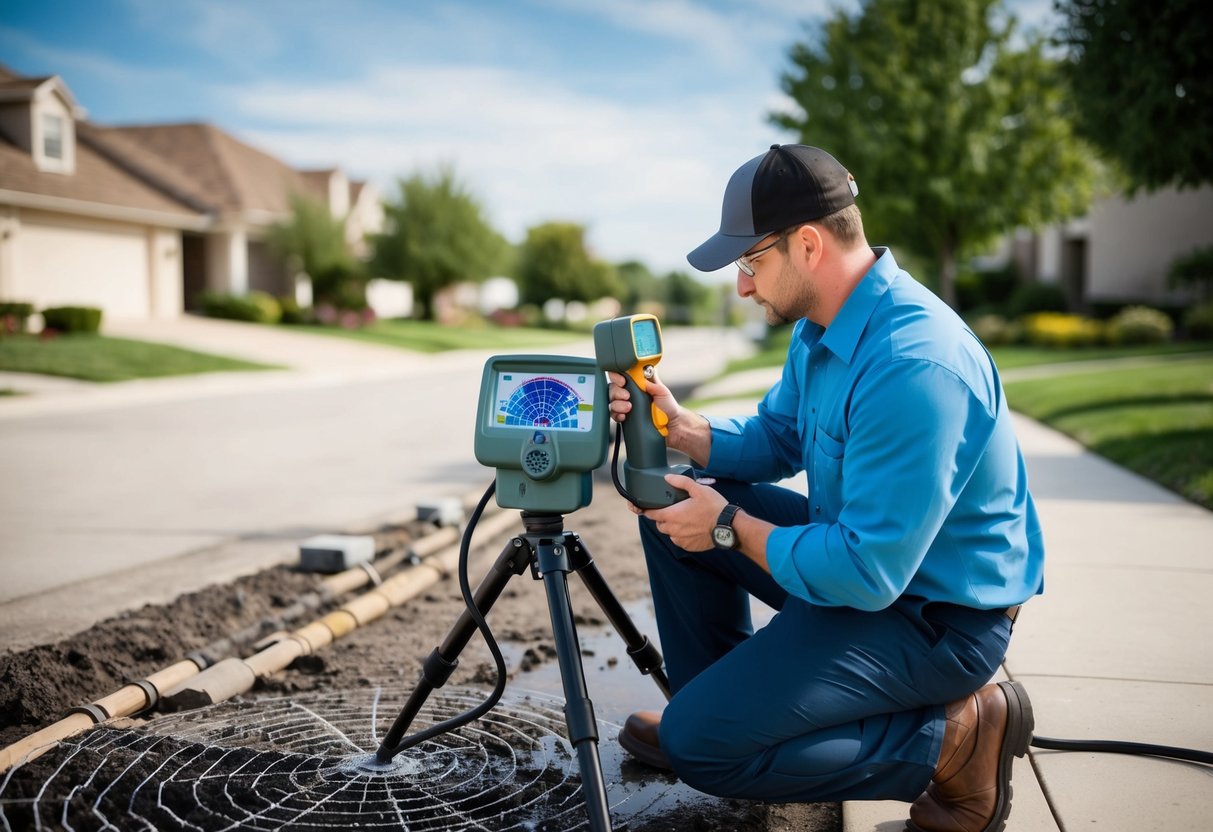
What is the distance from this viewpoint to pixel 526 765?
9.98ft

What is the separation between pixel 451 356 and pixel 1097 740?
26.0 metres

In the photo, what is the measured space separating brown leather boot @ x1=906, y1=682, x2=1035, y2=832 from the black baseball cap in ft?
3.93

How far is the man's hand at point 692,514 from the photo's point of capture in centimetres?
238

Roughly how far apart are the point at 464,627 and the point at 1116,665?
237 centimetres

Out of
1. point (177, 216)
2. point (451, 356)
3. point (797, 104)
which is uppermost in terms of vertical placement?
point (797, 104)

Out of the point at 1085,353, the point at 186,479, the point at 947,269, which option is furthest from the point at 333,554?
the point at 947,269

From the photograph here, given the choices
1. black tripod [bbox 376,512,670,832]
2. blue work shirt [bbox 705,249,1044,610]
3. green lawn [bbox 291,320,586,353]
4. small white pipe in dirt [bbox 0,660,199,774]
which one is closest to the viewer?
blue work shirt [bbox 705,249,1044,610]

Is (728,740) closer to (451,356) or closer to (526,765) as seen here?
(526,765)

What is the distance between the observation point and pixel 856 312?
2.49m

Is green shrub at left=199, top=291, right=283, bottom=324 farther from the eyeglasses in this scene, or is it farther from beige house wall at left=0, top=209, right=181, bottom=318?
the eyeglasses

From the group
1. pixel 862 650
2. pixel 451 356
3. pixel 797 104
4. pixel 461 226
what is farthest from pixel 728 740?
pixel 461 226

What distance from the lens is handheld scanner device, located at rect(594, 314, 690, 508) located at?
7.82 ft

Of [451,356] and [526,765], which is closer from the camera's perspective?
[526,765]

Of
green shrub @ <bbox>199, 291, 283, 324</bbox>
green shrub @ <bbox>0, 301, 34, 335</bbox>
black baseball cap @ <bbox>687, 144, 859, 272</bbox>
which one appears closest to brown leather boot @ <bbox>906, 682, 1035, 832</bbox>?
black baseball cap @ <bbox>687, 144, 859, 272</bbox>
